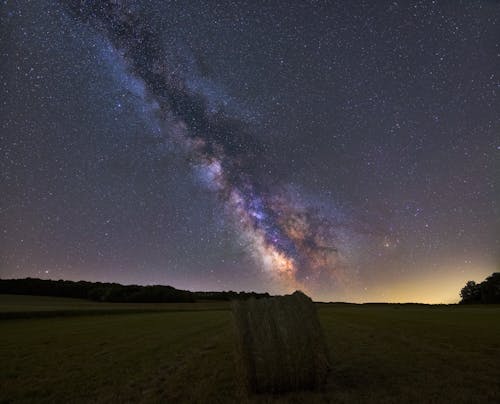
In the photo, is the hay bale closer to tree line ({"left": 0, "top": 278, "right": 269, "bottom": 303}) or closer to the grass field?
the grass field

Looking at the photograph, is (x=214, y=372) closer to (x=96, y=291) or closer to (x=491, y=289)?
(x=96, y=291)

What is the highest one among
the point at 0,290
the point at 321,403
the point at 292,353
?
the point at 0,290

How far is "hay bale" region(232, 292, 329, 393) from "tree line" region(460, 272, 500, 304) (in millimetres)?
117757

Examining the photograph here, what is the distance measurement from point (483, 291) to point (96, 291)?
9746cm

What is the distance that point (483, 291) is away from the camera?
11569cm

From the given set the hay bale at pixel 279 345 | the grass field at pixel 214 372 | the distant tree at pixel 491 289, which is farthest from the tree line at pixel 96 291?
the hay bale at pixel 279 345

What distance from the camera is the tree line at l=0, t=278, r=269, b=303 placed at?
91.4 meters

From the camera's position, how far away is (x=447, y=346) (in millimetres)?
16125

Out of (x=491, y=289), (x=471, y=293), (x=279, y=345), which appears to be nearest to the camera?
(x=279, y=345)

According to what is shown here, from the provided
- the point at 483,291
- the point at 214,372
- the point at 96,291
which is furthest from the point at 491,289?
the point at 214,372

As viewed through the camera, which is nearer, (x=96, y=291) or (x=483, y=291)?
(x=96, y=291)

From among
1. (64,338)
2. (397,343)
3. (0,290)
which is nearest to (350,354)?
(397,343)

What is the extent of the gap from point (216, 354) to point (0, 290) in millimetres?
99755

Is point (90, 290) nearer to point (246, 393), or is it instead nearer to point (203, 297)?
point (203, 297)
